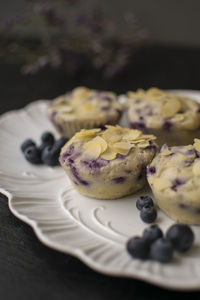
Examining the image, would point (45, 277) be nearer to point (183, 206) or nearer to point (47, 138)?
point (183, 206)

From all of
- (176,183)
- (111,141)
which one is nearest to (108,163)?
(111,141)

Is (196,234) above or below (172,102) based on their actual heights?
below

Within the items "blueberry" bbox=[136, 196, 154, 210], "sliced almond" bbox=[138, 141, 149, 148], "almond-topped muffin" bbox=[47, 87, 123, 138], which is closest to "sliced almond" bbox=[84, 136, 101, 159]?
"sliced almond" bbox=[138, 141, 149, 148]

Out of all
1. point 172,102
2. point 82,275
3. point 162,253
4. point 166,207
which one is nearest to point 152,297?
point 162,253

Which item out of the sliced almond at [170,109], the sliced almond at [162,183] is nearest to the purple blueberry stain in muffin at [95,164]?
the sliced almond at [162,183]

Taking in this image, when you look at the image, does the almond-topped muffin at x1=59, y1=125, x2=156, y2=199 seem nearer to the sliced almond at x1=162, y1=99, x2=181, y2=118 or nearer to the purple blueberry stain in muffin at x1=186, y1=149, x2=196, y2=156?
the purple blueberry stain in muffin at x1=186, y1=149, x2=196, y2=156

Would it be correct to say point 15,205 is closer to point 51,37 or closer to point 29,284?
point 29,284
